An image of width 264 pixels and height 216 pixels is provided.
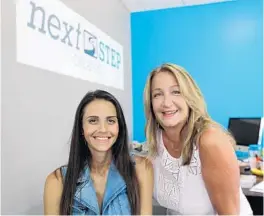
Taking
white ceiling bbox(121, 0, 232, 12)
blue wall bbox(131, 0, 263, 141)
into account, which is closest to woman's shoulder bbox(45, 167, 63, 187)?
blue wall bbox(131, 0, 263, 141)

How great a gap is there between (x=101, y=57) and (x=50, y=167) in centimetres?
125

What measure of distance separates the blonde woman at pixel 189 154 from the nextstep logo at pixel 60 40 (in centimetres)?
90

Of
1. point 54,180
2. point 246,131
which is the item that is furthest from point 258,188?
point 246,131

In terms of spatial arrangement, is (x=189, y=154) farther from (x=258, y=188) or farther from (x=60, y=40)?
(x=60, y=40)

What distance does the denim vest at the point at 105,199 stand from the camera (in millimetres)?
1391

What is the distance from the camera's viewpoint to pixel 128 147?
5.01ft

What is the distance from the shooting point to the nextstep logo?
188cm

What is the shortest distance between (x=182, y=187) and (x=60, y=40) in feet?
4.60

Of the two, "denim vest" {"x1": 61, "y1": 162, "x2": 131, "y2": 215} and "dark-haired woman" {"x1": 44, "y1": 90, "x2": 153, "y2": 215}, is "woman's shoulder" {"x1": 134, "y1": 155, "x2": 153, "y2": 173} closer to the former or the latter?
"dark-haired woman" {"x1": 44, "y1": 90, "x2": 153, "y2": 215}

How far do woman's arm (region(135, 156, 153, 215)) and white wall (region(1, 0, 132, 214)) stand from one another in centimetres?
76

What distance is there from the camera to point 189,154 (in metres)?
1.40

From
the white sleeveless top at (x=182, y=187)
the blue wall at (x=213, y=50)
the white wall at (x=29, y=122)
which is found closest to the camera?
the white sleeveless top at (x=182, y=187)

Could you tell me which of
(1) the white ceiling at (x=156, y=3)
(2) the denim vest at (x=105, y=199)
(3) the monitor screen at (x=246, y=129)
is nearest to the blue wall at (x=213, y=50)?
(1) the white ceiling at (x=156, y=3)

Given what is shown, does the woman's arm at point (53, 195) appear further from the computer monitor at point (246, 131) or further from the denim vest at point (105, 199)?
the computer monitor at point (246, 131)
